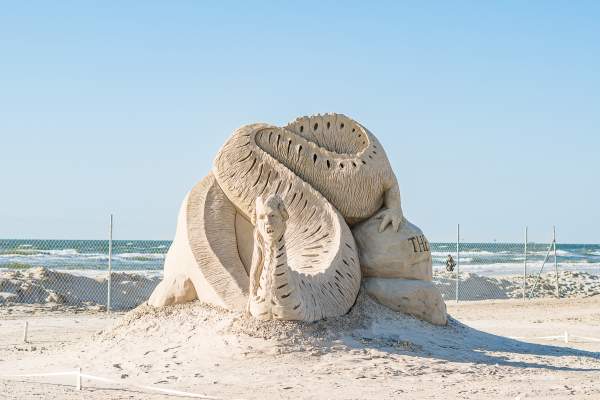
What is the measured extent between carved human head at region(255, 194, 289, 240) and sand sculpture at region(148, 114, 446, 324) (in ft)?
5.03

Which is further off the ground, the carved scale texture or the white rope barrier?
the carved scale texture

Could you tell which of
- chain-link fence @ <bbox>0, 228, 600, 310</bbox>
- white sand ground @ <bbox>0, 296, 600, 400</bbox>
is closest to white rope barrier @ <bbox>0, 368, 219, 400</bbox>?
white sand ground @ <bbox>0, 296, 600, 400</bbox>

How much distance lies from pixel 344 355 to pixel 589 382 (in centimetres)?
221

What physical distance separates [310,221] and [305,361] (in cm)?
231

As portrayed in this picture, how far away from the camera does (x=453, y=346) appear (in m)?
9.30

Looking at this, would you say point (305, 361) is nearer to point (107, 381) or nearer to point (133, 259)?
point (107, 381)

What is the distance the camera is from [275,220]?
754 centimetres

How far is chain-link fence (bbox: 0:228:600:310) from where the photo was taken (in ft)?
59.3

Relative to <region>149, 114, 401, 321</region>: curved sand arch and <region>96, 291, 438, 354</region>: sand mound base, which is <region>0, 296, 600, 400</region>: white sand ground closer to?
<region>96, 291, 438, 354</region>: sand mound base

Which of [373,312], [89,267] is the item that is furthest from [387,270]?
[89,267]

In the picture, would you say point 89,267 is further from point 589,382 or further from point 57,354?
point 589,382

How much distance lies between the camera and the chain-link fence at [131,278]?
59.3 feet

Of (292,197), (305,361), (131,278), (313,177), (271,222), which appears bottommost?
(305,361)

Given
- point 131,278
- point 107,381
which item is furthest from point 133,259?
point 107,381
